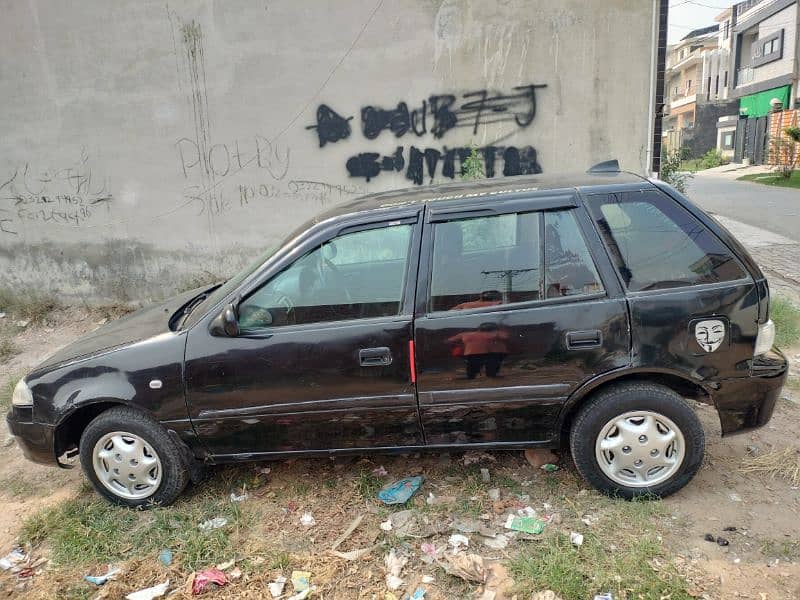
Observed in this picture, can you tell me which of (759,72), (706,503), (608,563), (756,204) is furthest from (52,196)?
(759,72)

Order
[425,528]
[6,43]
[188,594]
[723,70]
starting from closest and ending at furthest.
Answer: [188,594] < [425,528] < [6,43] < [723,70]

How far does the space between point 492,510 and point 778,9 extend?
120 feet

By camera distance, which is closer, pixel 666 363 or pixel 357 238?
pixel 666 363

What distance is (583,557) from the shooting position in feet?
9.11

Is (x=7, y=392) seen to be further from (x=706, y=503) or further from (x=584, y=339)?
(x=706, y=503)

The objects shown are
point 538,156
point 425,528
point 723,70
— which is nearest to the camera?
point 425,528

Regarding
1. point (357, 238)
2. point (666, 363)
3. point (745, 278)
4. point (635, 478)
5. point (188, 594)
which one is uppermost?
point (357, 238)

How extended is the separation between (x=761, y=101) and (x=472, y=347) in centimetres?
3633

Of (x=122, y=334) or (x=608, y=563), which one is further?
(x=122, y=334)

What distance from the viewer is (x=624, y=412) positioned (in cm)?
298

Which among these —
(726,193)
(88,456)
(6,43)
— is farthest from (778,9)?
(88,456)

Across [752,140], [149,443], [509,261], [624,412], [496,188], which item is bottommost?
[149,443]

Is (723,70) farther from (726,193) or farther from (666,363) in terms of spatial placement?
(666,363)

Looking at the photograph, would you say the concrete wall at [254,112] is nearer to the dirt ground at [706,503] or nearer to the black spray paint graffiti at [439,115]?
the black spray paint graffiti at [439,115]
